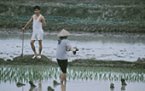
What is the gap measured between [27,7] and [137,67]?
875 inches

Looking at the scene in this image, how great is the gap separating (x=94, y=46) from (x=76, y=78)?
30.5 feet

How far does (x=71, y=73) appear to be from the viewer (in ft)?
41.8

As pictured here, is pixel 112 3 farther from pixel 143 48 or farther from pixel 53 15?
pixel 143 48

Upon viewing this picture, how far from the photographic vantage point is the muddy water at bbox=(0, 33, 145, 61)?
17859 millimetres

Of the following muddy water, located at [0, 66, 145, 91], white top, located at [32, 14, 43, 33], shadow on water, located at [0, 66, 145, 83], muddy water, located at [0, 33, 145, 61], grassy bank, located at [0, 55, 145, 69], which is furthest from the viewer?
muddy water, located at [0, 33, 145, 61]

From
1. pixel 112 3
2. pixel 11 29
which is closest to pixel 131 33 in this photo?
pixel 11 29

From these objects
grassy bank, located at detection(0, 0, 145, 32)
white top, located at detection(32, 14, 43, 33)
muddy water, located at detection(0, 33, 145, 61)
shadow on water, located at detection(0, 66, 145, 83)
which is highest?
white top, located at detection(32, 14, 43, 33)

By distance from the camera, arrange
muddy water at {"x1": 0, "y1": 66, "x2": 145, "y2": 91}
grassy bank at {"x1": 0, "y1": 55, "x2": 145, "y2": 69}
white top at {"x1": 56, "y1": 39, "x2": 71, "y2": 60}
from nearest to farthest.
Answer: white top at {"x1": 56, "y1": 39, "x2": 71, "y2": 60}, muddy water at {"x1": 0, "y1": 66, "x2": 145, "y2": 91}, grassy bank at {"x1": 0, "y1": 55, "x2": 145, "y2": 69}

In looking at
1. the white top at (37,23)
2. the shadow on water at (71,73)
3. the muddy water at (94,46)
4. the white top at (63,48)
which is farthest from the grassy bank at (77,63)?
the white top at (63,48)

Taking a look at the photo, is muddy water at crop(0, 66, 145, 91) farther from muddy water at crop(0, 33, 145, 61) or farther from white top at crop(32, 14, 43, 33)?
muddy water at crop(0, 33, 145, 61)

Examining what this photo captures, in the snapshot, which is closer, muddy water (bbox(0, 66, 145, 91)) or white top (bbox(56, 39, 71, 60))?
white top (bbox(56, 39, 71, 60))

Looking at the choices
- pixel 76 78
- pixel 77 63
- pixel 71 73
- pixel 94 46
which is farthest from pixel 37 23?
pixel 94 46

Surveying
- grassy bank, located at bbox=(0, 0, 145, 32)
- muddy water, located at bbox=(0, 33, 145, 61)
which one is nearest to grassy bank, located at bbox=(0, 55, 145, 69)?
muddy water, located at bbox=(0, 33, 145, 61)

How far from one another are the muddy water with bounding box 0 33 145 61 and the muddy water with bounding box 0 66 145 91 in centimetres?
339
